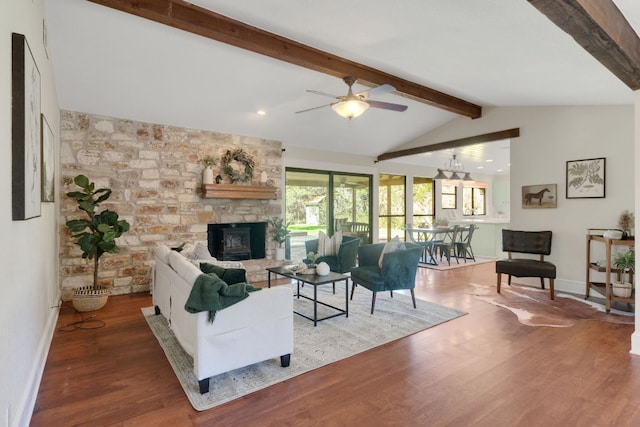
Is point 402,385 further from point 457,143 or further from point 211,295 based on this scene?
point 457,143

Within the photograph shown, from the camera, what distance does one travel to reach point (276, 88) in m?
4.73

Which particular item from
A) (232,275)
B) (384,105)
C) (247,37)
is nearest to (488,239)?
(384,105)

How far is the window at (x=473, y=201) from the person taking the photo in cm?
1142

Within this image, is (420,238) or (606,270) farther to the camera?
(420,238)

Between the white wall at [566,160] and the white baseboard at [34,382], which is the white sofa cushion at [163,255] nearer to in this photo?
the white baseboard at [34,382]

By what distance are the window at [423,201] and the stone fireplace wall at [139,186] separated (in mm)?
5627

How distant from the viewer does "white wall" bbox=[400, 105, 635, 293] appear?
4625mm

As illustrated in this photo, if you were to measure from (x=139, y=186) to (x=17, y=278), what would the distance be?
11.6 ft

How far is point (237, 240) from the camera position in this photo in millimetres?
6129

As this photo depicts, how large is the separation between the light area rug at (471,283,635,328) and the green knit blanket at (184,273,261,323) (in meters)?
3.24

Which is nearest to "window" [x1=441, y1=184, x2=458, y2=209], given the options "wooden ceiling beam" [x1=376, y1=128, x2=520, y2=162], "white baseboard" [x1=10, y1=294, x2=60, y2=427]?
"wooden ceiling beam" [x1=376, y1=128, x2=520, y2=162]

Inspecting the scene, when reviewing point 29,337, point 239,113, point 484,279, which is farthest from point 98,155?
point 484,279

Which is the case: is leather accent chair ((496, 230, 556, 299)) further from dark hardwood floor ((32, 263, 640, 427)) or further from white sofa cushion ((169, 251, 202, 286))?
white sofa cushion ((169, 251, 202, 286))

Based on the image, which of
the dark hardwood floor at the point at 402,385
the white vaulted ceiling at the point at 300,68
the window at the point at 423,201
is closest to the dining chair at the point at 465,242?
the window at the point at 423,201
